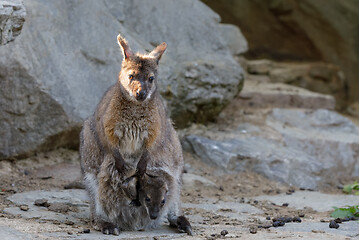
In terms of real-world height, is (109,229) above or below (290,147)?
above

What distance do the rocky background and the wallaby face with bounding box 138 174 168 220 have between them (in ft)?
0.81

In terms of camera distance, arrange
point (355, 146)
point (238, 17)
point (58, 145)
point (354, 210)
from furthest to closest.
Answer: point (238, 17), point (355, 146), point (58, 145), point (354, 210)

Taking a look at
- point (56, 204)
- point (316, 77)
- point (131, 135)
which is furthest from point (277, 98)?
point (56, 204)

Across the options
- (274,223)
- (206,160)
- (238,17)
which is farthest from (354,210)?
(238,17)

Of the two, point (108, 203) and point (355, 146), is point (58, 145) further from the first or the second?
point (355, 146)

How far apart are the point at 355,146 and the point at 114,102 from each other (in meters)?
4.99

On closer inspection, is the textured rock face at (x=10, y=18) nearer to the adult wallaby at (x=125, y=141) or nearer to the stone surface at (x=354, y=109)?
the adult wallaby at (x=125, y=141)

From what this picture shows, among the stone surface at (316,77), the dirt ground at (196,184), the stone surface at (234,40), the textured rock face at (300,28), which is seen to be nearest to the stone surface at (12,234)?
the dirt ground at (196,184)

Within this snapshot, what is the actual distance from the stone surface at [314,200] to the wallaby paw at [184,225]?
2030mm

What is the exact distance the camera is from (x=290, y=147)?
880 centimetres

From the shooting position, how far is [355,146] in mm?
9070

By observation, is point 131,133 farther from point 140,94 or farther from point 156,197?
point 156,197

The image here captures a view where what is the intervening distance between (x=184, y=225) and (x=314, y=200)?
2.56m

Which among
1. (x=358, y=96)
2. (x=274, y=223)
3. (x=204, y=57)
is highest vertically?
(x=204, y=57)
